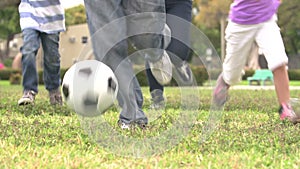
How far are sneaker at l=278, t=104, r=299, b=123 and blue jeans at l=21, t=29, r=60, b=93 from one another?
7.99 feet

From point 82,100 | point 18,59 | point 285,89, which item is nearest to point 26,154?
point 82,100

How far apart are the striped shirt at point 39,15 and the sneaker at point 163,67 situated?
1583mm

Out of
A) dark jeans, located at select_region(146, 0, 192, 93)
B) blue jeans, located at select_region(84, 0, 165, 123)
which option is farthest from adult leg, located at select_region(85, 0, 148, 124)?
dark jeans, located at select_region(146, 0, 192, 93)

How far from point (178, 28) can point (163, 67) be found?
1.09 m

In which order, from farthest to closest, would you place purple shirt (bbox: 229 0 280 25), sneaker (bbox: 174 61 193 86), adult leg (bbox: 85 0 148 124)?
sneaker (bbox: 174 61 193 86), purple shirt (bbox: 229 0 280 25), adult leg (bbox: 85 0 148 124)

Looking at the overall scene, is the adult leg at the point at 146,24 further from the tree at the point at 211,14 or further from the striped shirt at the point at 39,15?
the tree at the point at 211,14

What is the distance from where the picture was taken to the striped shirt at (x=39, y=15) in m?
5.57

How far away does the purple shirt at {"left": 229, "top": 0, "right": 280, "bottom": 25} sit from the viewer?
410 centimetres

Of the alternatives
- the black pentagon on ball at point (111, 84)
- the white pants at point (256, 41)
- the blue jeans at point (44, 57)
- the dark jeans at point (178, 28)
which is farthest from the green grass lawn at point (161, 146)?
the blue jeans at point (44, 57)

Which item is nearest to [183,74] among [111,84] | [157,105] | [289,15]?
[157,105]

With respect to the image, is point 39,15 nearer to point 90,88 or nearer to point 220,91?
point 220,91

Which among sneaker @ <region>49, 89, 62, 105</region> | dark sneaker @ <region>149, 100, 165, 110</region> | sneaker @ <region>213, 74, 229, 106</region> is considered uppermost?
sneaker @ <region>213, 74, 229, 106</region>

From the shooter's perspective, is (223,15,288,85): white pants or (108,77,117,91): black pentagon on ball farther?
(223,15,288,85): white pants

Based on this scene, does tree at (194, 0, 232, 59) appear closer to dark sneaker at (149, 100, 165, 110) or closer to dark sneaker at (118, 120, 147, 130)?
dark sneaker at (149, 100, 165, 110)
